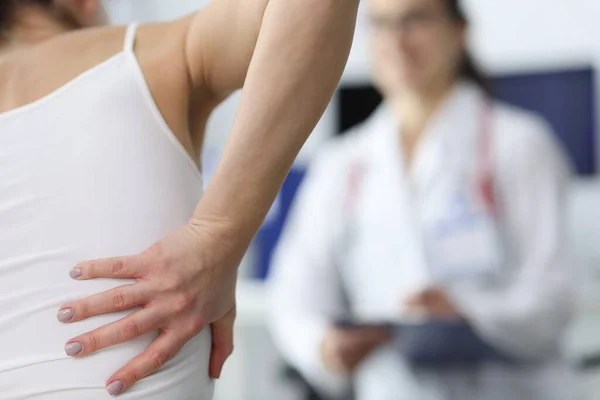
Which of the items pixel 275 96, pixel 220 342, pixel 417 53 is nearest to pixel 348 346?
pixel 417 53

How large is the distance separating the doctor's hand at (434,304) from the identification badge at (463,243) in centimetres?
7

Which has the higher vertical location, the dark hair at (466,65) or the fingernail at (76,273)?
the fingernail at (76,273)

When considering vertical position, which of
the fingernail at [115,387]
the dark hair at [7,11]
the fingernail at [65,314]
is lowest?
the fingernail at [115,387]

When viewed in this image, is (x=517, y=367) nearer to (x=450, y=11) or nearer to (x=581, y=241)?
(x=450, y=11)

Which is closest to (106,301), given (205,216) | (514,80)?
(205,216)

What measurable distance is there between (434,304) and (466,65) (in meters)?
0.67

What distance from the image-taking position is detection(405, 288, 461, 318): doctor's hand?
1.83m

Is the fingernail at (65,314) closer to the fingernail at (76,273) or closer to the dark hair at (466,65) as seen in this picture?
the fingernail at (76,273)

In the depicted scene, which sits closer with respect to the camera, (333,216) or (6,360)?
(6,360)

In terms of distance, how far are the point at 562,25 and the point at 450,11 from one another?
1358 millimetres

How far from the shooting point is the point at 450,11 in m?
2.12

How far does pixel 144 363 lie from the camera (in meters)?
0.64

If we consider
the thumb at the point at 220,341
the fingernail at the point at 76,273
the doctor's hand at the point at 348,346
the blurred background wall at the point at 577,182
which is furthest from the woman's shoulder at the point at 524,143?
the fingernail at the point at 76,273

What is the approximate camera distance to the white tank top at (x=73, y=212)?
0.65 m
